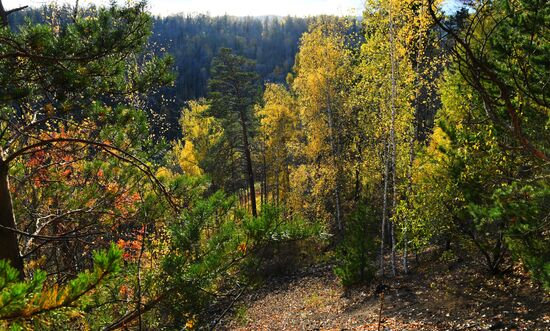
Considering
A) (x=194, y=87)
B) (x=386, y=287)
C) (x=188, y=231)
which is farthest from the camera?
(x=194, y=87)

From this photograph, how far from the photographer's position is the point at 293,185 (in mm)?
21141

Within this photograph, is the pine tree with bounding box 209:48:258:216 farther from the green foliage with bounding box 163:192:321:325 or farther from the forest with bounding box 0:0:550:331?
the green foliage with bounding box 163:192:321:325

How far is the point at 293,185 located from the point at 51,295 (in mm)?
19584

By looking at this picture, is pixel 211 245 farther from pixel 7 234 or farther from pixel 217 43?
pixel 217 43

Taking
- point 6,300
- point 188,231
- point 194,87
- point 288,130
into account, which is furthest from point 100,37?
point 194,87

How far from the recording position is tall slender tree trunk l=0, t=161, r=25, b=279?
129 inches

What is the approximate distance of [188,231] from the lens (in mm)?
3758

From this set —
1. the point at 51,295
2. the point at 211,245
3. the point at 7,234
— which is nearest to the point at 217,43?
the point at 211,245

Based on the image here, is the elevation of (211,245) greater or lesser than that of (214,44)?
lesser

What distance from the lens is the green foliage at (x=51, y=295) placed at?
5.06ft

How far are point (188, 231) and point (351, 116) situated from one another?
17.2 meters

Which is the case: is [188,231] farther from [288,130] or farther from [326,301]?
[288,130]

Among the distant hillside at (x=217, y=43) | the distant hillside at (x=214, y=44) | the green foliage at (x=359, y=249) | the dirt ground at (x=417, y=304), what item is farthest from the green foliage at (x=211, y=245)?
the distant hillside at (x=217, y=43)

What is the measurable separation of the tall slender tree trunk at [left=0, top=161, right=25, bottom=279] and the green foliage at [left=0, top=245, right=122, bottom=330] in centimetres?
181
